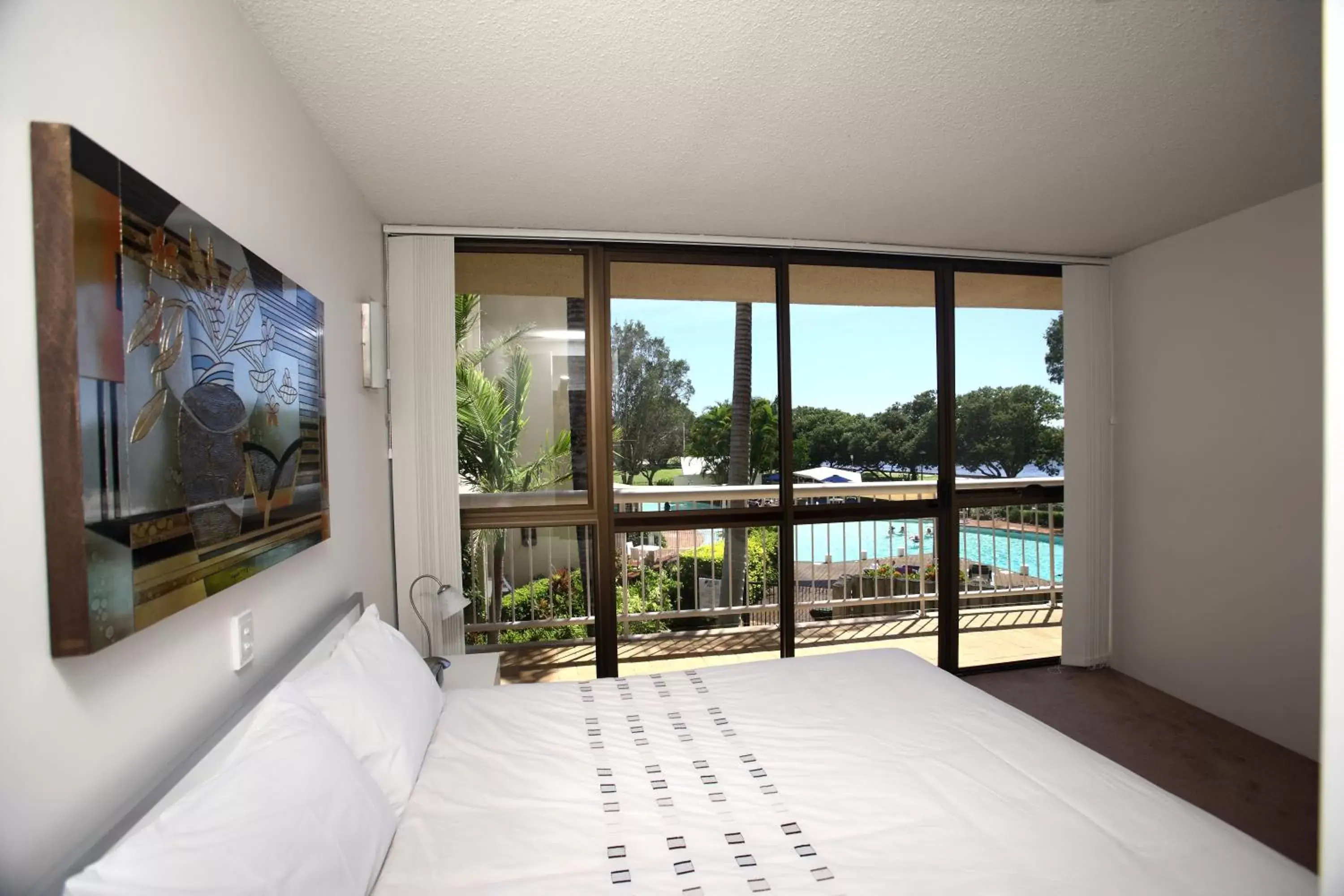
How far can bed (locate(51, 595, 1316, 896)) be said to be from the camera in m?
1.08

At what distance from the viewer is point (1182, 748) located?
2.91 m

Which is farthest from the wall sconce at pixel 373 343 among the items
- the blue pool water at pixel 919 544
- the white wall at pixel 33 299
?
the blue pool water at pixel 919 544

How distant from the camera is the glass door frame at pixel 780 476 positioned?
334 cm

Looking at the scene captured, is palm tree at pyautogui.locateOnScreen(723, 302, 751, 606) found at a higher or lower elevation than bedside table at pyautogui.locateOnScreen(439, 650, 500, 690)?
higher

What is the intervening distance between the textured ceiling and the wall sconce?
537mm

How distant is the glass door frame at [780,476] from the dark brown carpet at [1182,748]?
33 cm

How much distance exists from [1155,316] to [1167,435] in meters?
0.69

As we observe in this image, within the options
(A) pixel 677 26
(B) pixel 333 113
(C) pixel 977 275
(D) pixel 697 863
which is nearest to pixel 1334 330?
(D) pixel 697 863

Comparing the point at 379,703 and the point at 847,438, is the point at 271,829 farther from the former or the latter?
the point at 847,438

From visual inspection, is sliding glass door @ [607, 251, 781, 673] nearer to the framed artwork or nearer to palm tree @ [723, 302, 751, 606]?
palm tree @ [723, 302, 751, 606]

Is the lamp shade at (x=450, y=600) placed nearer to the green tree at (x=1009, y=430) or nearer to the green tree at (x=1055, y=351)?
the green tree at (x=1009, y=430)

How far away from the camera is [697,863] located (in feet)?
4.43

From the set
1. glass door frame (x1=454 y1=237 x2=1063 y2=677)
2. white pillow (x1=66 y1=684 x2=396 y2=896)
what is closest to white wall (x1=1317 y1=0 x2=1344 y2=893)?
white pillow (x1=66 y1=684 x2=396 y2=896)

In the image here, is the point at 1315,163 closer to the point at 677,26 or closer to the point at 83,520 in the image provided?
the point at 677,26
